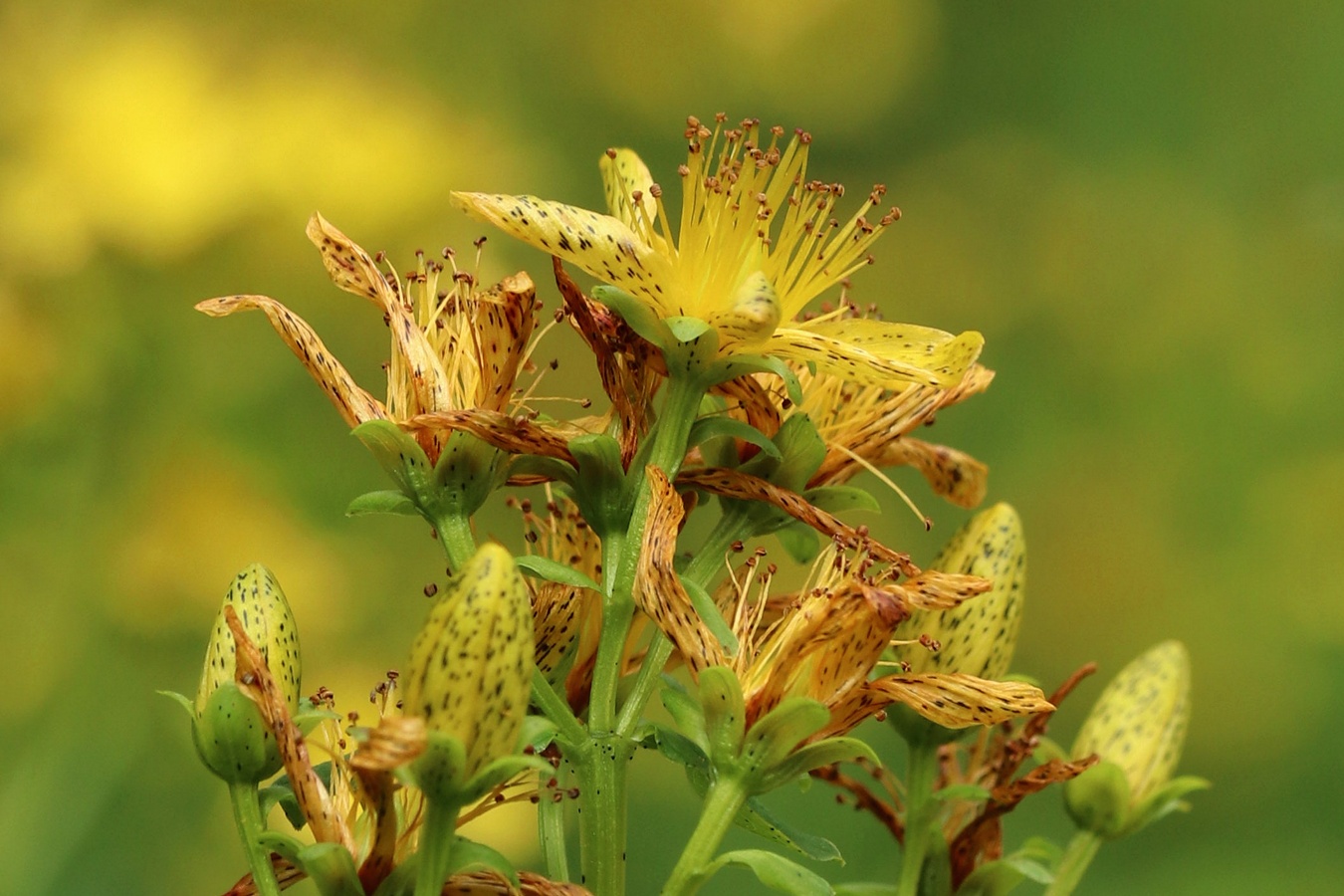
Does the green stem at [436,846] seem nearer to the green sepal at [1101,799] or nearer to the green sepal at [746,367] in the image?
Result: the green sepal at [746,367]

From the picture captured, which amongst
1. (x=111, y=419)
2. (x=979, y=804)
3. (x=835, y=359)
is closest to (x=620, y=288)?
(x=835, y=359)

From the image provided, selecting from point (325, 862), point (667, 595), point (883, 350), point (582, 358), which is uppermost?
point (582, 358)

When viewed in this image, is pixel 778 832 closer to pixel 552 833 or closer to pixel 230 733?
pixel 552 833

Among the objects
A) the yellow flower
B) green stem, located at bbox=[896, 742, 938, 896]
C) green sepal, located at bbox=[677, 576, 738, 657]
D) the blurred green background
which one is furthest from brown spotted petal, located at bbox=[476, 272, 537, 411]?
the blurred green background

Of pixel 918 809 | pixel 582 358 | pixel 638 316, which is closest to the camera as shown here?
pixel 638 316

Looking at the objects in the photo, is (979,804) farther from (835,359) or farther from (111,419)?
(111,419)

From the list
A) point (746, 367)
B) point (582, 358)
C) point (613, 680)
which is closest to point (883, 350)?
point (746, 367)

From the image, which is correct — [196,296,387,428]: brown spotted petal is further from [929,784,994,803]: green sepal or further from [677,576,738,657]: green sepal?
[929,784,994,803]: green sepal
